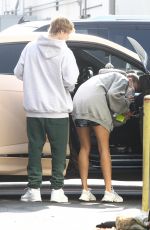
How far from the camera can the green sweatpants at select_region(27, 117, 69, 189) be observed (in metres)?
6.62

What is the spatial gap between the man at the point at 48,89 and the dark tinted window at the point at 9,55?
25 centimetres

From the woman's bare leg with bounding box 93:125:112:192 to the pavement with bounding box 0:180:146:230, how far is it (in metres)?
0.33

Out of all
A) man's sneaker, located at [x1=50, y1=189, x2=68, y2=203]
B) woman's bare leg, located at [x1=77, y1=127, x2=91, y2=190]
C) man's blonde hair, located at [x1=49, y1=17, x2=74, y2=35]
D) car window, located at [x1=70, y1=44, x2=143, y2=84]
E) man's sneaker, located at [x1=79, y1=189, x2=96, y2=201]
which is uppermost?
man's blonde hair, located at [x1=49, y1=17, x2=74, y2=35]

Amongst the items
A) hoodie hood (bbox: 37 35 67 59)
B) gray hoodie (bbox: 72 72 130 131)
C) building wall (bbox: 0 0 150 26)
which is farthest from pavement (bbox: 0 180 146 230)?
building wall (bbox: 0 0 150 26)

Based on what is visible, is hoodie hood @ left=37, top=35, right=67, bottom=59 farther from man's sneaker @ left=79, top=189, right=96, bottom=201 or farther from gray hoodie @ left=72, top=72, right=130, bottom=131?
man's sneaker @ left=79, top=189, right=96, bottom=201

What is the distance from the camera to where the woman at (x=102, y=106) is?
6.70 meters

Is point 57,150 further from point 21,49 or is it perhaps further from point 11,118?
point 21,49

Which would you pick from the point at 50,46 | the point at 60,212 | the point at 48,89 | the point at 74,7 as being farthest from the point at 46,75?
the point at 74,7

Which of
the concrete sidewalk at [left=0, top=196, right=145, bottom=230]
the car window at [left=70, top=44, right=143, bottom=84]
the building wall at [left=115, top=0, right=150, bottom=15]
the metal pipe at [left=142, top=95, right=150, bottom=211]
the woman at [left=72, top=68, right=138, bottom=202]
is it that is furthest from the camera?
the building wall at [left=115, top=0, right=150, bottom=15]

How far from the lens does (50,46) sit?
6637 millimetres

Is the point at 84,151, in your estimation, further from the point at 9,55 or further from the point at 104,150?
the point at 9,55

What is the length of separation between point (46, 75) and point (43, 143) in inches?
25.9

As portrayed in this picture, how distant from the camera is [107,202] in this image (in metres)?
6.96

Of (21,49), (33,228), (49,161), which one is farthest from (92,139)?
(33,228)
